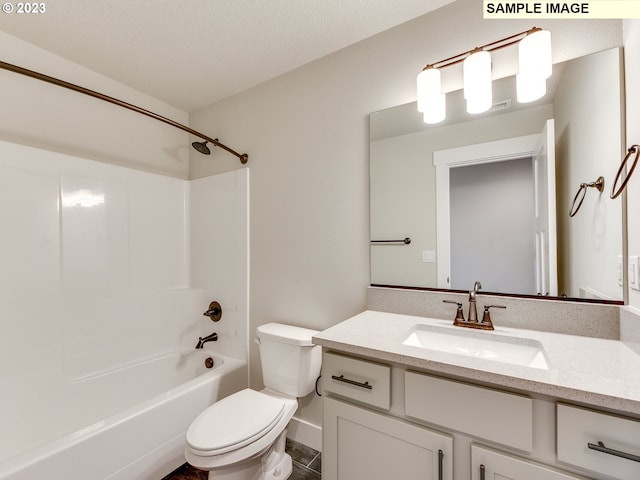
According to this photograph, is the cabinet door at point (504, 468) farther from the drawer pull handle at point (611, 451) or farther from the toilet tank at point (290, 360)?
the toilet tank at point (290, 360)

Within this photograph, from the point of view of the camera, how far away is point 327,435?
1113mm

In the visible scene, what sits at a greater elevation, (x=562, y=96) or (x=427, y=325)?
(x=562, y=96)

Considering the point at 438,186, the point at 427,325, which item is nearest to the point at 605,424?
the point at 427,325

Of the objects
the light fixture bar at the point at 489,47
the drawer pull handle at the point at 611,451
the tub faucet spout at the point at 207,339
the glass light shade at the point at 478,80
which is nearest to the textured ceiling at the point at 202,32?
the light fixture bar at the point at 489,47

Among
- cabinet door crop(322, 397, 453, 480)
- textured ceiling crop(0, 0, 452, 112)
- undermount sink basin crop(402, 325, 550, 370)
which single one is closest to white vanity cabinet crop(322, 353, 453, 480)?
cabinet door crop(322, 397, 453, 480)

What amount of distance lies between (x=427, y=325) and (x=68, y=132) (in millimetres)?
2405

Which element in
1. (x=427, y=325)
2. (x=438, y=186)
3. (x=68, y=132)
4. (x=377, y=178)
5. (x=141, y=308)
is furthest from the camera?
(x=141, y=308)

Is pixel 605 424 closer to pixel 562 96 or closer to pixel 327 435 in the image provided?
pixel 327 435

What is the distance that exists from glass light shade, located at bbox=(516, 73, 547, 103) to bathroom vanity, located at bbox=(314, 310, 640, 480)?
3.13 ft

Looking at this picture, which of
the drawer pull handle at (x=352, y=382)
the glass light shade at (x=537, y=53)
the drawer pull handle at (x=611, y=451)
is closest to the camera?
the drawer pull handle at (x=611, y=451)

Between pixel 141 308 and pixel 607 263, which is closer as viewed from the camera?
pixel 607 263

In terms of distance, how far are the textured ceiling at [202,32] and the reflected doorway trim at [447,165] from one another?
71cm

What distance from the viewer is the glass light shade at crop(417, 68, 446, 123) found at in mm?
1351

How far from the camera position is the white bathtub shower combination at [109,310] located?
143 centimetres
